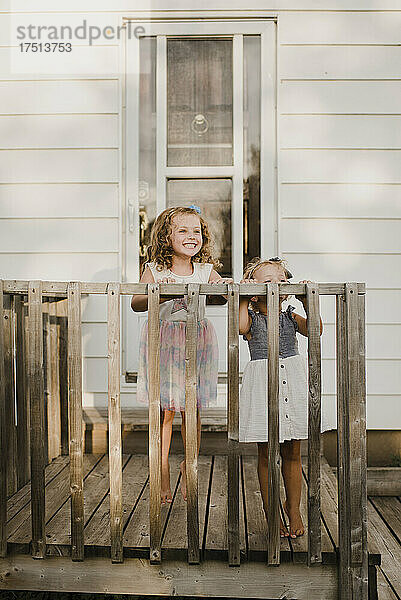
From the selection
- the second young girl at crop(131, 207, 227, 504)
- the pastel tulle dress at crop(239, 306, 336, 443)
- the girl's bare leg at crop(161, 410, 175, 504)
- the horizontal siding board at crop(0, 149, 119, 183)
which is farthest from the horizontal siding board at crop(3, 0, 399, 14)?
the girl's bare leg at crop(161, 410, 175, 504)

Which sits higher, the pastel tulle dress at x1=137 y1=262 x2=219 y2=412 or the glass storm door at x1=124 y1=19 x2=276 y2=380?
the glass storm door at x1=124 y1=19 x2=276 y2=380

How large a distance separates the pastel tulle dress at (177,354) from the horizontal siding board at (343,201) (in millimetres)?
1066

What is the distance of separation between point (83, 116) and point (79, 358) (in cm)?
206

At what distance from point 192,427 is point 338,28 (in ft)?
9.03

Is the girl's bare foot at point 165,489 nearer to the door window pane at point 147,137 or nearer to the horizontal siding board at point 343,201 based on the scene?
the door window pane at point 147,137

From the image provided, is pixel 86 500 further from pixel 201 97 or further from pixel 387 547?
pixel 201 97

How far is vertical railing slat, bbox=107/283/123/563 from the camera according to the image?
267cm

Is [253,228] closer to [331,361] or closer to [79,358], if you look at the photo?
[331,361]

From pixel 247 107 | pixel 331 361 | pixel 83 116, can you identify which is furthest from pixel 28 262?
pixel 331 361

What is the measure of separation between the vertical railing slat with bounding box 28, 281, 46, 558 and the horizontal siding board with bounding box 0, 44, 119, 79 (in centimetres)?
202

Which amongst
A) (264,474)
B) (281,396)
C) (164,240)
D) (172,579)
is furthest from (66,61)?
(172,579)

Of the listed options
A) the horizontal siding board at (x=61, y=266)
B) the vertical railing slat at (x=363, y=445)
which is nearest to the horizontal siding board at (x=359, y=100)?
the horizontal siding board at (x=61, y=266)

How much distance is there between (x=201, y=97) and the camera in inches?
171

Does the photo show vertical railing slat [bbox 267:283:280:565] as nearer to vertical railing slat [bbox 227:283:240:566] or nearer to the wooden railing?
the wooden railing
